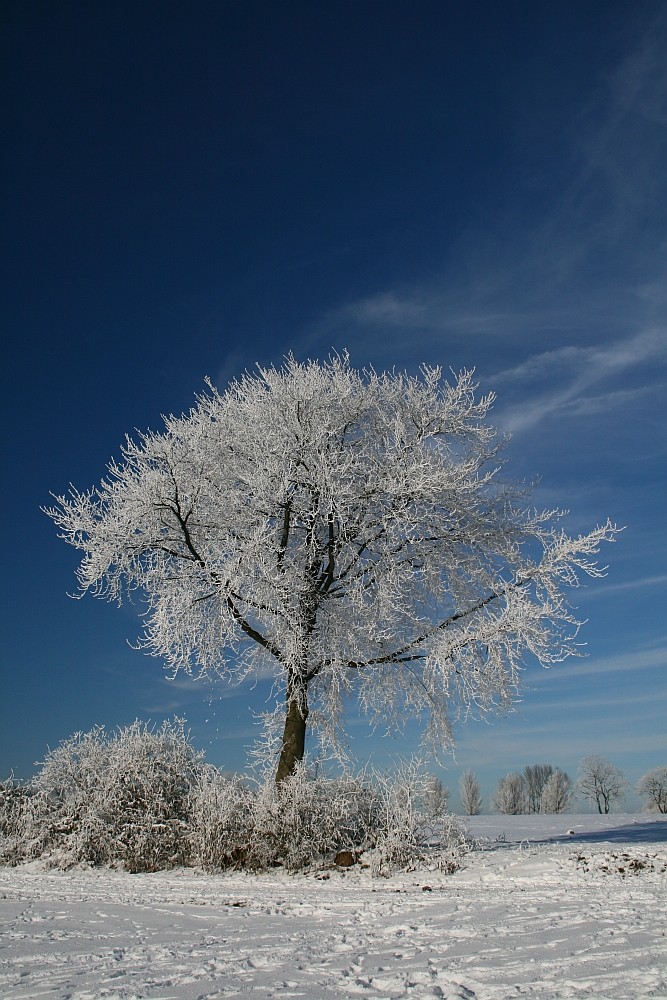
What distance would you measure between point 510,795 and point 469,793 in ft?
11.7

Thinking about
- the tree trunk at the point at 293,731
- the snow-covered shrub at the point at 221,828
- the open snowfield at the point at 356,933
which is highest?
the tree trunk at the point at 293,731

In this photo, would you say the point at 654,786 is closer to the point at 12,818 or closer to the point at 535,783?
the point at 535,783

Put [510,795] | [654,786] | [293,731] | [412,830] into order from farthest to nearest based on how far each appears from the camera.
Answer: [510,795] < [654,786] < [293,731] < [412,830]

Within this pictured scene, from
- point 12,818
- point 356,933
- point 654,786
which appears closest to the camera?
point 356,933

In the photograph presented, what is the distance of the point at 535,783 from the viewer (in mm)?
49375

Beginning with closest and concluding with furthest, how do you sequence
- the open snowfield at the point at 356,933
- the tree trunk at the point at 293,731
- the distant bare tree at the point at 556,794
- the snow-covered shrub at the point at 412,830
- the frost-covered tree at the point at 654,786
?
the open snowfield at the point at 356,933 < the snow-covered shrub at the point at 412,830 < the tree trunk at the point at 293,731 < the frost-covered tree at the point at 654,786 < the distant bare tree at the point at 556,794

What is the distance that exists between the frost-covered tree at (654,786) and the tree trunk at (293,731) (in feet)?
121

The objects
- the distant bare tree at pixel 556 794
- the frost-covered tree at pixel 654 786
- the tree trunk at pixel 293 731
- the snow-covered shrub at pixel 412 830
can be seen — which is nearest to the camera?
the snow-covered shrub at pixel 412 830

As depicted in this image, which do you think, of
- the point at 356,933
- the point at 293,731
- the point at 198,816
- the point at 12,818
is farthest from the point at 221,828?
the point at 356,933

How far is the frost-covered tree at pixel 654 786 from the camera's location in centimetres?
4112

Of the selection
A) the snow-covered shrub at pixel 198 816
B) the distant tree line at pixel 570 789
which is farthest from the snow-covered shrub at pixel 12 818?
the distant tree line at pixel 570 789

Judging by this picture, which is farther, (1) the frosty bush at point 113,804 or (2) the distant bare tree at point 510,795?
(2) the distant bare tree at point 510,795

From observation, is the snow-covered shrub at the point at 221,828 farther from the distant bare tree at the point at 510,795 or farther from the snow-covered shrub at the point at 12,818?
the distant bare tree at the point at 510,795

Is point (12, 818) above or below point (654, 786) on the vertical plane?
below
